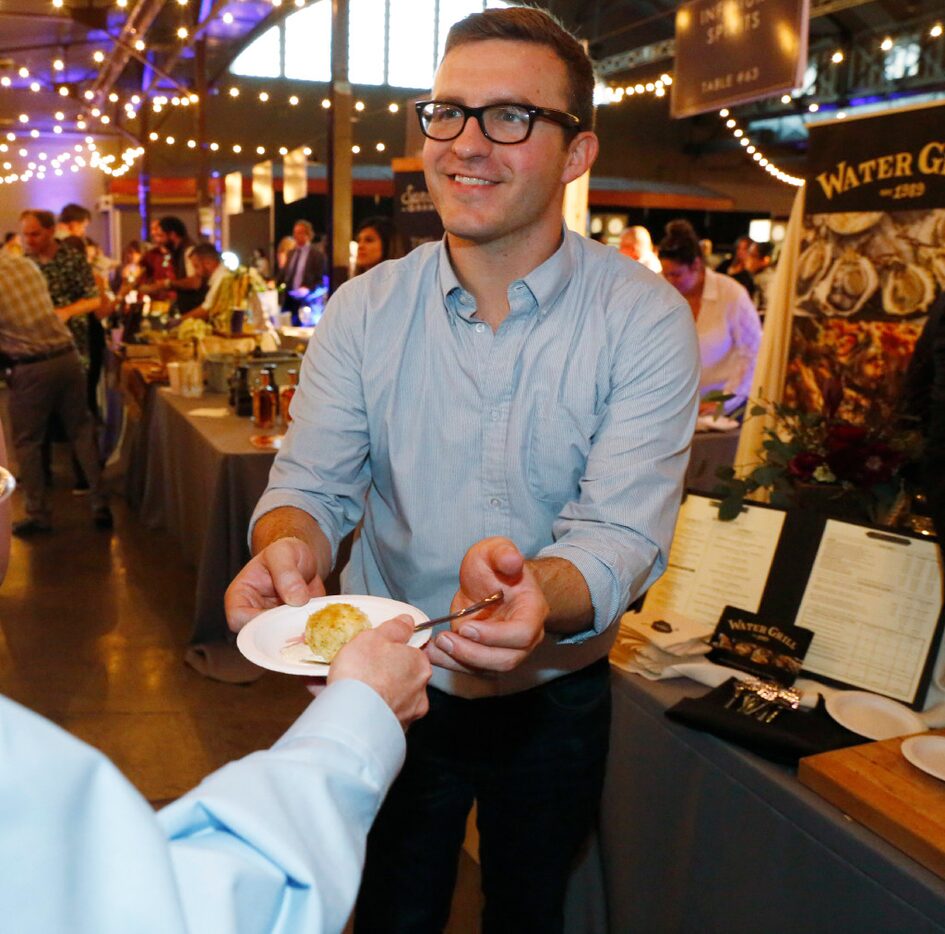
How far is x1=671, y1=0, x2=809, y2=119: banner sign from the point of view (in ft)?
12.6

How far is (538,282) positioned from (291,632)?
673 millimetres

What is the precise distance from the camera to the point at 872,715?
1.63 metres

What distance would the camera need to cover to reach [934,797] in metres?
1.33

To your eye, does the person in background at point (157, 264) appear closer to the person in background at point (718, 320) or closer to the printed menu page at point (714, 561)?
the person in background at point (718, 320)

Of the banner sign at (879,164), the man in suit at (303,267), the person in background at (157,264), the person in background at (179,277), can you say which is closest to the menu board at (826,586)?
the banner sign at (879,164)

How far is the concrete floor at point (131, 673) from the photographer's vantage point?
10.2 feet

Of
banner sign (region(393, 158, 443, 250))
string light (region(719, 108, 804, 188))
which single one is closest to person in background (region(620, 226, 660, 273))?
banner sign (region(393, 158, 443, 250))

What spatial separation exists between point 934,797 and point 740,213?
2137 centimetres

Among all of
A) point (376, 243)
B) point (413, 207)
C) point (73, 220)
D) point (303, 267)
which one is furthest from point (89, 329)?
point (413, 207)

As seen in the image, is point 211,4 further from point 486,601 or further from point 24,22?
point 486,601

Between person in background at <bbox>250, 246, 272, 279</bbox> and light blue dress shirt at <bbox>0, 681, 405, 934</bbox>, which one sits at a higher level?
person in background at <bbox>250, 246, 272, 279</bbox>

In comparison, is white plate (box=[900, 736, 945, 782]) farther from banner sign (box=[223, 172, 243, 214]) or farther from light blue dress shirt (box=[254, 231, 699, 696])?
banner sign (box=[223, 172, 243, 214])

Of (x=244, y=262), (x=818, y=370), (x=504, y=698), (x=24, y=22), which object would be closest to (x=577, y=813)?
(x=504, y=698)

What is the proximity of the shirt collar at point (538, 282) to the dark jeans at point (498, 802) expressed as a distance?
2.08 feet
